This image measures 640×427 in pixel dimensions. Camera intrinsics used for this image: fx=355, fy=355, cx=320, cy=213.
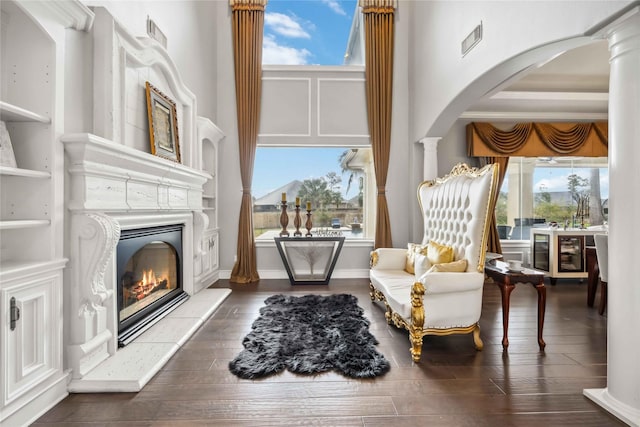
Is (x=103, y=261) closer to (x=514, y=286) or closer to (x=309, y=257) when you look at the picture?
(x=514, y=286)

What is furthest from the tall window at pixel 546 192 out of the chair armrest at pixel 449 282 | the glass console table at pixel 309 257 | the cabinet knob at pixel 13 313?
the cabinet knob at pixel 13 313

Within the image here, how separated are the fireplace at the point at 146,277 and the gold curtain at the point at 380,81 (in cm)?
279

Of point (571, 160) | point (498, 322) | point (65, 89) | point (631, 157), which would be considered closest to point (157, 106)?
point (65, 89)

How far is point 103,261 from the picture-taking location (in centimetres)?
205

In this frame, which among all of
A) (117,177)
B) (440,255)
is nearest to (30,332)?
(117,177)

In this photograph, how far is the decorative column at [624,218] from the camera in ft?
5.62

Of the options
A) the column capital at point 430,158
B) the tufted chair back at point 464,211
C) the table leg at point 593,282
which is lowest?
the table leg at point 593,282

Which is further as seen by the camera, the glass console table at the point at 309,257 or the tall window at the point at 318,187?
the tall window at the point at 318,187

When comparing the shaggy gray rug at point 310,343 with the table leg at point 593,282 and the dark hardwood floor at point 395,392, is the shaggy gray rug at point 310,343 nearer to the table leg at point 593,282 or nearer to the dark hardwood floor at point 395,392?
the dark hardwood floor at point 395,392

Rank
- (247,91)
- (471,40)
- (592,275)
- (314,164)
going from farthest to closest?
1. (314,164)
2. (247,91)
3. (592,275)
4. (471,40)

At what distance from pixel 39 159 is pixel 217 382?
1.56 m

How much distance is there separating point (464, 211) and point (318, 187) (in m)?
2.97

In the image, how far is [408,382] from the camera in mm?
2102

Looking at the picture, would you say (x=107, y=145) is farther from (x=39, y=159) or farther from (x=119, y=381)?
(x=119, y=381)
